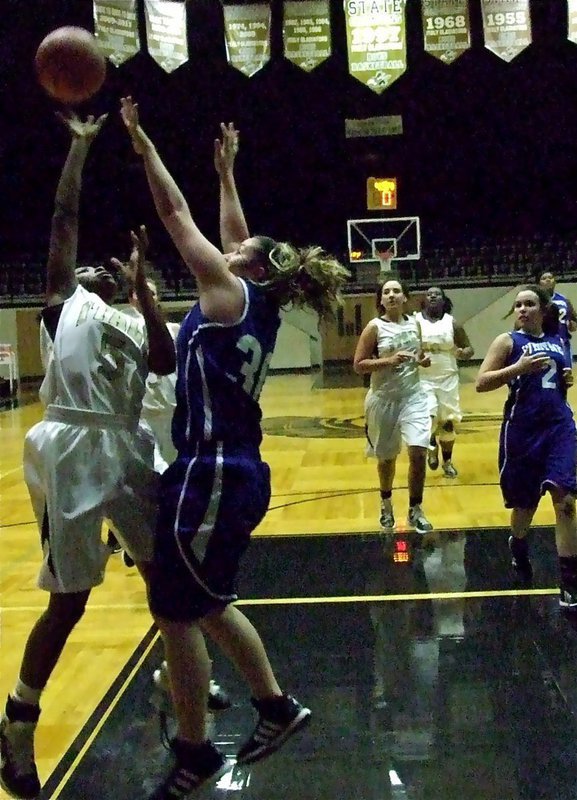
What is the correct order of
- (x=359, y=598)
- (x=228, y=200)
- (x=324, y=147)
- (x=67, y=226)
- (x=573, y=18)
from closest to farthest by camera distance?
(x=67, y=226) → (x=228, y=200) → (x=359, y=598) → (x=573, y=18) → (x=324, y=147)

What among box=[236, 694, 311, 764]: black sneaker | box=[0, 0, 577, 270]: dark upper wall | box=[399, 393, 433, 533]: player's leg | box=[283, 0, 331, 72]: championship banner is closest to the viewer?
box=[236, 694, 311, 764]: black sneaker

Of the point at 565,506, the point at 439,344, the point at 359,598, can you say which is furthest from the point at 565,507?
the point at 439,344

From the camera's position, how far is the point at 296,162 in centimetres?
2327

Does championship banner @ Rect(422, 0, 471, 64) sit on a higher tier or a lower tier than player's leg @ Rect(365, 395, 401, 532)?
higher

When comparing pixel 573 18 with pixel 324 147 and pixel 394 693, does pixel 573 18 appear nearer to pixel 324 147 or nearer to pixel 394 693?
→ pixel 394 693

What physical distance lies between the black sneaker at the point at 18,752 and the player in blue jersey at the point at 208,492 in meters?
0.46

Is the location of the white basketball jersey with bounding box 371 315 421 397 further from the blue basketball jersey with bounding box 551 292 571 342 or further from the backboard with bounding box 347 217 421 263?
the backboard with bounding box 347 217 421 263

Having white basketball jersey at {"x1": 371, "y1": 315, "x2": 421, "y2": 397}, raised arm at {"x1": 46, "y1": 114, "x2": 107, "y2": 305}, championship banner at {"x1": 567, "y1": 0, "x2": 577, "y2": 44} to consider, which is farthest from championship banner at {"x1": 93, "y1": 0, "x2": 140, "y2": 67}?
raised arm at {"x1": 46, "y1": 114, "x2": 107, "y2": 305}

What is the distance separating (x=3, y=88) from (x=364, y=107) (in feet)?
29.2

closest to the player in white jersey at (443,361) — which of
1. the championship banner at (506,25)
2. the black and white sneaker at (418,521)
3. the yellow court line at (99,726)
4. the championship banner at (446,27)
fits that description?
the black and white sneaker at (418,521)

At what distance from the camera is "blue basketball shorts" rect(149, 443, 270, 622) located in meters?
2.60

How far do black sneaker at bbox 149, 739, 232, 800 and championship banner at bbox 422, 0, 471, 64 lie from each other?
1090 cm

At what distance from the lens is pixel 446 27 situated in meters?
11.7

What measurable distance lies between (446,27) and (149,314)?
1021 cm
